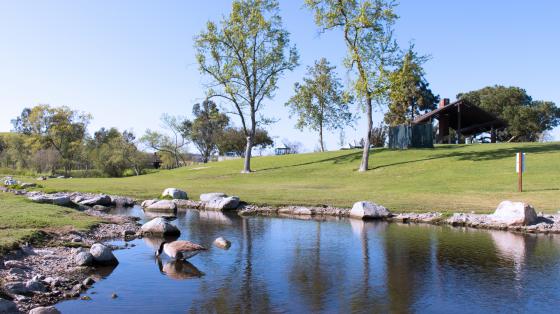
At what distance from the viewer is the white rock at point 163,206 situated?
2733 cm

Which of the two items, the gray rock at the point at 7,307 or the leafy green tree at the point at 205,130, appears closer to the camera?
the gray rock at the point at 7,307

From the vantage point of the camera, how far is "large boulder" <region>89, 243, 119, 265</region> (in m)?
13.2

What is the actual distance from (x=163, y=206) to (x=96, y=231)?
9.70m

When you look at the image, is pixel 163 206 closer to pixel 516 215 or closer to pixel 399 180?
pixel 516 215

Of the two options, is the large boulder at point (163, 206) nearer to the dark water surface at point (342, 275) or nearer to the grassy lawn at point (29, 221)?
the grassy lawn at point (29, 221)

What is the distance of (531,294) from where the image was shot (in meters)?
11.1

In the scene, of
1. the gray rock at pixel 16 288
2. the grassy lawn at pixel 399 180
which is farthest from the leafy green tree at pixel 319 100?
the gray rock at pixel 16 288

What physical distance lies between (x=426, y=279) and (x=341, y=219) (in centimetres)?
1158

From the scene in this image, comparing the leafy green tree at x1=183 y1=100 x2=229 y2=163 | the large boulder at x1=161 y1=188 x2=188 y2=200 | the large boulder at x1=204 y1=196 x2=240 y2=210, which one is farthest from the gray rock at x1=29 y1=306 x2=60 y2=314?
the leafy green tree at x1=183 y1=100 x2=229 y2=163

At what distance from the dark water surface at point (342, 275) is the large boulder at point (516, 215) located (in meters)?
1.18

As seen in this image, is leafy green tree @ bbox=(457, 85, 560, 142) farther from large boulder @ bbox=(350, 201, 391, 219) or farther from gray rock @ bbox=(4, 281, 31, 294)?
gray rock @ bbox=(4, 281, 31, 294)

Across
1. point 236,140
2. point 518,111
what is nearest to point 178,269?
point 518,111

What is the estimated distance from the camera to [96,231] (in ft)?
58.7

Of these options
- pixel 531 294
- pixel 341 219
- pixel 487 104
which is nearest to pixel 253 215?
pixel 341 219
